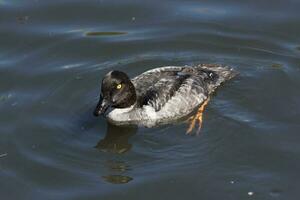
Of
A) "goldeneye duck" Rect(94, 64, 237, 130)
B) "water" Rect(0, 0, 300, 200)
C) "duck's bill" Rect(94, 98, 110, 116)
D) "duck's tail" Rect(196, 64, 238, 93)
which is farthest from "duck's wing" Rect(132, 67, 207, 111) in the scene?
"duck's bill" Rect(94, 98, 110, 116)

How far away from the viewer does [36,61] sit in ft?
49.7

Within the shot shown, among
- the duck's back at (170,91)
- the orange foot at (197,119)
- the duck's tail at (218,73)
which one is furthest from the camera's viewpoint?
the duck's tail at (218,73)

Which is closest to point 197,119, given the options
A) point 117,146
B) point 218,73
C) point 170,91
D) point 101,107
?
point 170,91

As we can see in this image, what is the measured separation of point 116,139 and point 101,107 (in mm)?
670

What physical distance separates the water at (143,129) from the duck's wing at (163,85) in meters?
0.52

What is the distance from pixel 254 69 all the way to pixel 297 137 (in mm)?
2648

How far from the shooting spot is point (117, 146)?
42.2ft

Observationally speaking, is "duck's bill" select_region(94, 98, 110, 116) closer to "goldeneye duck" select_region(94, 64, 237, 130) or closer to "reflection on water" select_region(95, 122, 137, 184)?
"goldeneye duck" select_region(94, 64, 237, 130)

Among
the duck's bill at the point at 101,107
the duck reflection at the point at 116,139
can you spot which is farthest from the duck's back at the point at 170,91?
the duck's bill at the point at 101,107

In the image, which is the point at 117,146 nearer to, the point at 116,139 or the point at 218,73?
the point at 116,139

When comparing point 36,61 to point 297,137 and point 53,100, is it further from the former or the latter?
point 297,137

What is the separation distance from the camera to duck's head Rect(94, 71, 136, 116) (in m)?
12.8

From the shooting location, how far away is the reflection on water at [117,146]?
1176 centimetres

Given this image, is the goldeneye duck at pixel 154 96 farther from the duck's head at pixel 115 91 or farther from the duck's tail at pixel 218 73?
the duck's tail at pixel 218 73
